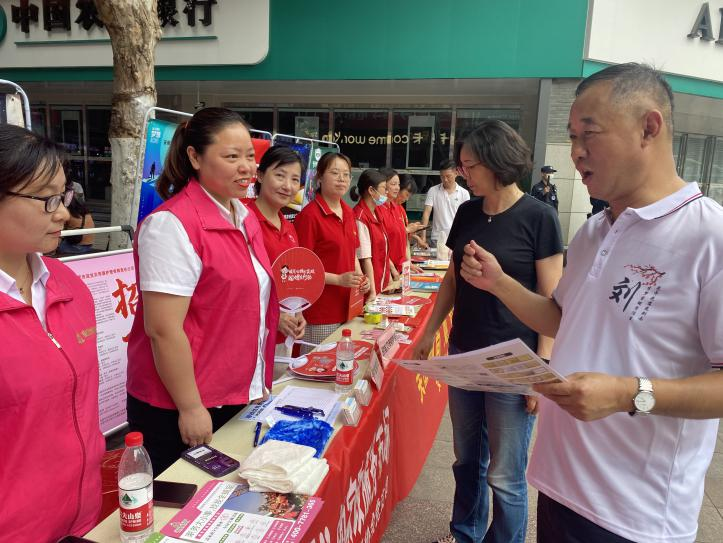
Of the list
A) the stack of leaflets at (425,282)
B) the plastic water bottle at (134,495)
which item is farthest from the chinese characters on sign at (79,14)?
the plastic water bottle at (134,495)

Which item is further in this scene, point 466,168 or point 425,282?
point 425,282

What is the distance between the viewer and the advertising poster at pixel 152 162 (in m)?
3.56

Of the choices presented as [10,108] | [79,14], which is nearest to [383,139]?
[79,14]

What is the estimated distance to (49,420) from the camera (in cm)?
111

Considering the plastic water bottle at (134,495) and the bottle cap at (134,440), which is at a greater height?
the bottle cap at (134,440)

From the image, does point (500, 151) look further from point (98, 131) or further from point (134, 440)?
point (98, 131)

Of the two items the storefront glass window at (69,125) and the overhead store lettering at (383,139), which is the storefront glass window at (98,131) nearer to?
the storefront glass window at (69,125)

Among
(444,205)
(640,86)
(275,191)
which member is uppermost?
(640,86)

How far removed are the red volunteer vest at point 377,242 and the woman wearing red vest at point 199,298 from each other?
99.3 inches

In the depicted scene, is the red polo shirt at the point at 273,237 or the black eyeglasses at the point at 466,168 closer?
the black eyeglasses at the point at 466,168

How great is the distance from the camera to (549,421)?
4.23ft

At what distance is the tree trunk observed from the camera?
14.8ft

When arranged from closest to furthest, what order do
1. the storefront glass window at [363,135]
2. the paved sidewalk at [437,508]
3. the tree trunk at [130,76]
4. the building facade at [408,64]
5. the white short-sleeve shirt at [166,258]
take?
the white short-sleeve shirt at [166,258]
the paved sidewalk at [437,508]
the tree trunk at [130,76]
the building facade at [408,64]
the storefront glass window at [363,135]

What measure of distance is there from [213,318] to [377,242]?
288 cm
